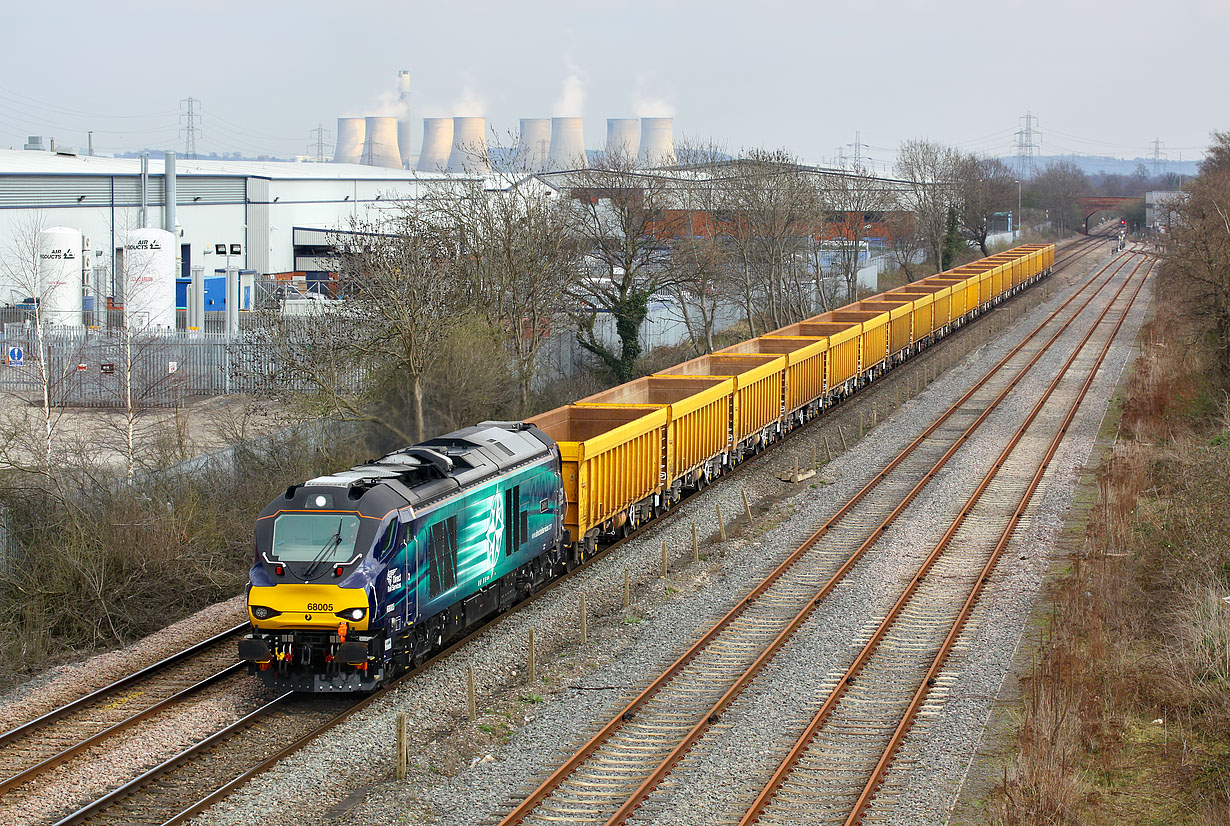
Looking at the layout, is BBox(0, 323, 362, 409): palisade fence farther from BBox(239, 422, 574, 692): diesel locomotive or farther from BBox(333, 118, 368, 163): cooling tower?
BBox(333, 118, 368, 163): cooling tower

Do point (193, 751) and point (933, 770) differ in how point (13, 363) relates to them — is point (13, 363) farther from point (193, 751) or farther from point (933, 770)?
point (933, 770)

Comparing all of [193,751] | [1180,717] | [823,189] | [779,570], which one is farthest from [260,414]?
[823,189]

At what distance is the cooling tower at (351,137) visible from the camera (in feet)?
580

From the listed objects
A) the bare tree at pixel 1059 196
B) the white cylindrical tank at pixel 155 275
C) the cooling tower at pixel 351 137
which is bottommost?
the white cylindrical tank at pixel 155 275

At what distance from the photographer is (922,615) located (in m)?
19.5

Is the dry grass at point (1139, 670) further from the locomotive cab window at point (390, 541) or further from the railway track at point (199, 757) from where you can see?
the railway track at point (199, 757)

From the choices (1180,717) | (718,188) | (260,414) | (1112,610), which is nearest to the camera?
(1180,717)

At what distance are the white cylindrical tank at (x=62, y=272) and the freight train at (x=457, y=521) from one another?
104 feet

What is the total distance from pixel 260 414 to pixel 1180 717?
93.2 feet

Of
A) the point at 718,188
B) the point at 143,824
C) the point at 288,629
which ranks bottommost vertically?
the point at 143,824

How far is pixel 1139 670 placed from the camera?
16203 millimetres

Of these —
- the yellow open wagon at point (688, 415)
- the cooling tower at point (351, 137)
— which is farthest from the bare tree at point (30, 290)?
the cooling tower at point (351, 137)

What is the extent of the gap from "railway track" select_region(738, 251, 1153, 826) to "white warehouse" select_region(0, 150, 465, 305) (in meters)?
28.3

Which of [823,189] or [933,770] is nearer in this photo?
[933,770]
